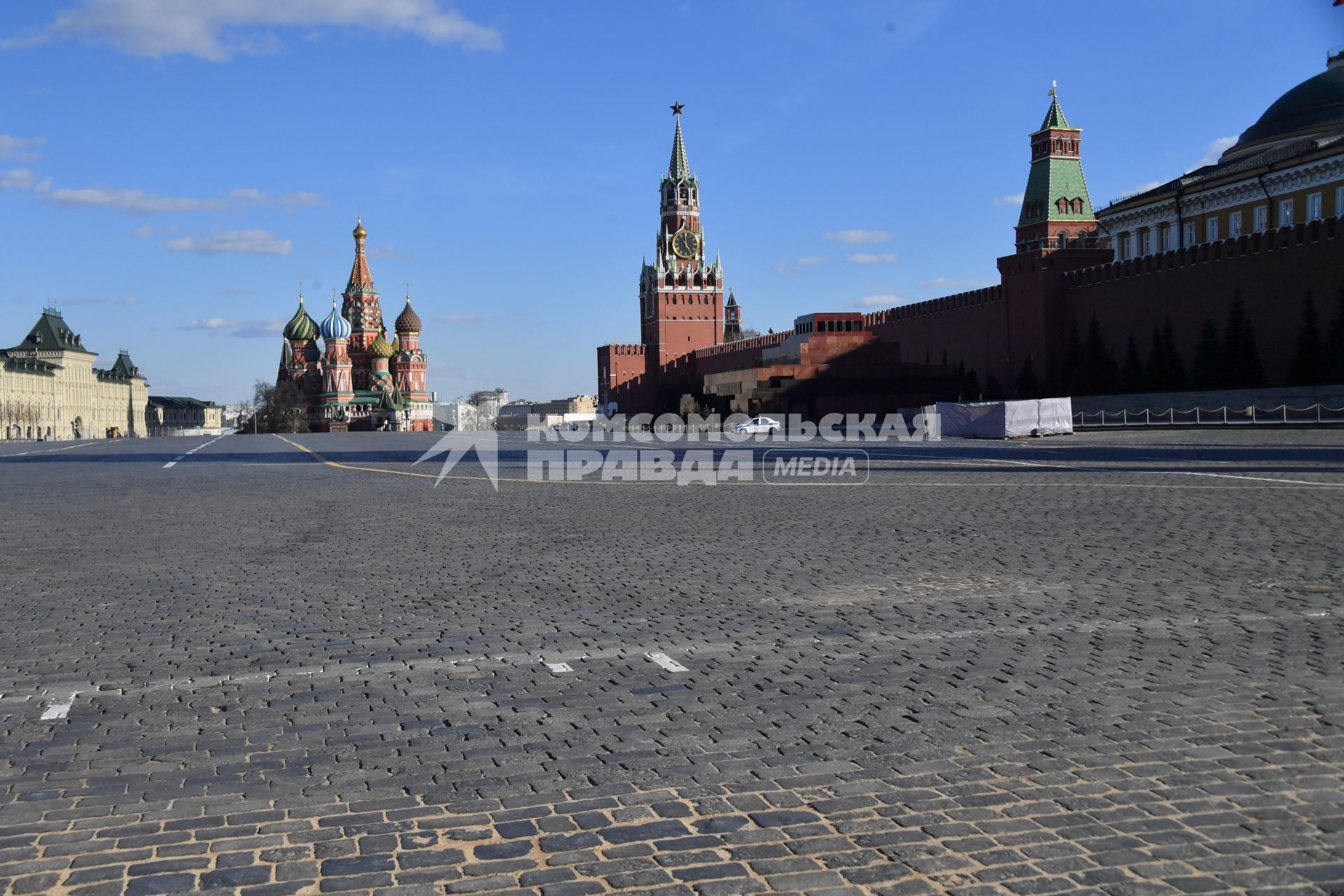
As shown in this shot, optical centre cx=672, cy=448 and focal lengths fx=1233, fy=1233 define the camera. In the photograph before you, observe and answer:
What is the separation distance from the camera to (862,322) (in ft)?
205

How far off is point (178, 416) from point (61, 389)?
1781 inches

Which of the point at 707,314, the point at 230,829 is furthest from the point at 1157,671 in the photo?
the point at 707,314

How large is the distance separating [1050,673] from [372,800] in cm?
262

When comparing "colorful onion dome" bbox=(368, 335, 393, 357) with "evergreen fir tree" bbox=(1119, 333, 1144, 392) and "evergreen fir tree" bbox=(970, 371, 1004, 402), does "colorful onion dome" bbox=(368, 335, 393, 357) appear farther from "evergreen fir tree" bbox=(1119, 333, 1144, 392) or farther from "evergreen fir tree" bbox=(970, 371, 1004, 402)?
"evergreen fir tree" bbox=(1119, 333, 1144, 392)

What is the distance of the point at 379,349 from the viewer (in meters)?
97.3

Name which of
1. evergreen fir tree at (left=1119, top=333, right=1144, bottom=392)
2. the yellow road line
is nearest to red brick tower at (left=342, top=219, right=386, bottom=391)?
evergreen fir tree at (left=1119, top=333, right=1144, bottom=392)

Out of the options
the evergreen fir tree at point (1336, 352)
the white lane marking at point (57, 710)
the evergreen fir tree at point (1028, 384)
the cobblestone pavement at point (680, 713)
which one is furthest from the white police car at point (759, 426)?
the white lane marking at point (57, 710)

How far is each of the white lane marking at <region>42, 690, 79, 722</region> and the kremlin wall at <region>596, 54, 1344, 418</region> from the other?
34864 mm

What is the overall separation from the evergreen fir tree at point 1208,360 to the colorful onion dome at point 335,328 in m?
70.3

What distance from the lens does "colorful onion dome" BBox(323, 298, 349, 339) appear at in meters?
95.1

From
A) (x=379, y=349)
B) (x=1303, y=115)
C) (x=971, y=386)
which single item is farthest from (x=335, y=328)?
(x=1303, y=115)

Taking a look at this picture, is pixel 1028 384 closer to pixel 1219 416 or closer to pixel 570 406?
pixel 1219 416

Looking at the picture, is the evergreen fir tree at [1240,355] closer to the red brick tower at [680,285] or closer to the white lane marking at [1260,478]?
the white lane marking at [1260,478]

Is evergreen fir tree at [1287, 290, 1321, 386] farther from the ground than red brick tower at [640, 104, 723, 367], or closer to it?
closer to it
